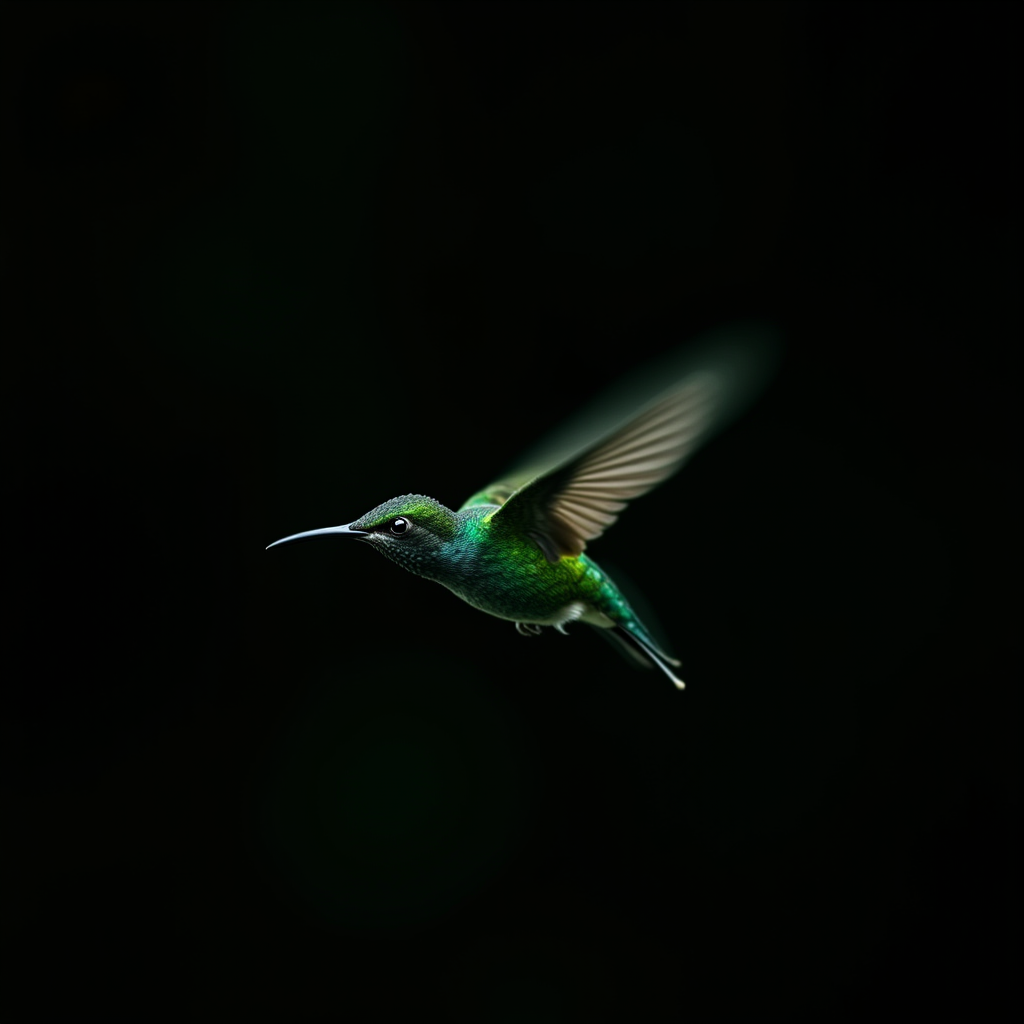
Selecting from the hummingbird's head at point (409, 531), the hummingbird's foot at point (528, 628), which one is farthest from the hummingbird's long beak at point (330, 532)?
the hummingbird's foot at point (528, 628)

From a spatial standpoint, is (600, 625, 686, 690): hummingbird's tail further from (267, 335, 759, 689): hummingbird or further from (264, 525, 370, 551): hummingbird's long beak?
(264, 525, 370, 551): hummingbird's long beak

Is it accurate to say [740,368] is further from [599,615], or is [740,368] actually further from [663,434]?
[599,615]

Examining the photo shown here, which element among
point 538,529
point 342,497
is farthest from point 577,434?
point 342,497

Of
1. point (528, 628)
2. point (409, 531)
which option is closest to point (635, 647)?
point (528, 628)

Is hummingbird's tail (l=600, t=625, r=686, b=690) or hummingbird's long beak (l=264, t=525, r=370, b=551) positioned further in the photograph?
hummingbird's tail (l=600, t=625, r=686, b=690)

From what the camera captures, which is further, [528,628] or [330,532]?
[528,628]

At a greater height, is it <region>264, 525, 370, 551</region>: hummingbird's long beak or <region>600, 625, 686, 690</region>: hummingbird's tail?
<region>264, 525, 370, 551</region>: hummingbird's long beak

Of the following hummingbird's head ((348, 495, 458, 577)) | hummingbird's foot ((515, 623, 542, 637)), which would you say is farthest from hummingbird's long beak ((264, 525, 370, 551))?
hummingbird's foot ((515, 623, 542, 637))

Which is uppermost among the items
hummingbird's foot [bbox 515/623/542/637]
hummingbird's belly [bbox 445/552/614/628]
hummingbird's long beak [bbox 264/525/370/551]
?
hummingbird's long beak [bbox 264/525/370/551]

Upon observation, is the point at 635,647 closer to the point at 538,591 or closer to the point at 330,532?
the point at 538,591
